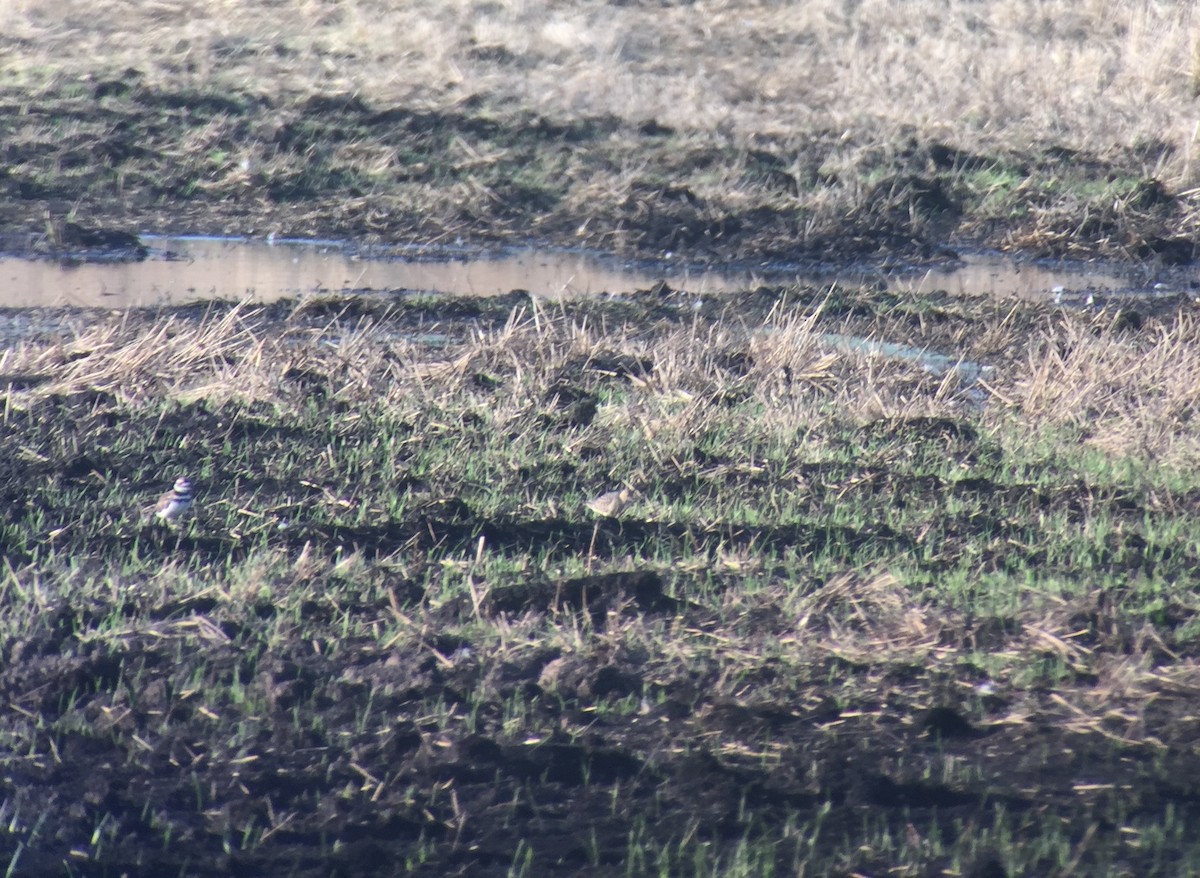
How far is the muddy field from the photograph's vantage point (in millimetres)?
3348

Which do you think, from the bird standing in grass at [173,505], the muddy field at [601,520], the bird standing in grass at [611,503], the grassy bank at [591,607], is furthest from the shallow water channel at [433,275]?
the bird standing in grass at [173,505]

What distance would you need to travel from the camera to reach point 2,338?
21.5ft

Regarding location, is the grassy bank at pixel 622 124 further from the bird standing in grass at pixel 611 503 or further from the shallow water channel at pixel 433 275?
the bird standing in grass at pixel 611 503

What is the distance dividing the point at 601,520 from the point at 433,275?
340 centimetres

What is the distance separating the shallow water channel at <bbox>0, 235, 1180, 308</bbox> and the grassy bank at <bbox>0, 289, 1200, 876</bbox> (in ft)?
3.51

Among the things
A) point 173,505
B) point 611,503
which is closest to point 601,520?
point 611,503

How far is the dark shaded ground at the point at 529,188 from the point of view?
8383 mm

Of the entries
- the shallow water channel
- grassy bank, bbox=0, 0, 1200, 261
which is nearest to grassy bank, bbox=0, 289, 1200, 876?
the shallow water channel

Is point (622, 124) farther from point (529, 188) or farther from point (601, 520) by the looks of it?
point (601, 520)

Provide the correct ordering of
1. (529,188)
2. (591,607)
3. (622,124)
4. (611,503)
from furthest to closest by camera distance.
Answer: (622,124) → (529,188) → (611,503) → (591,607)

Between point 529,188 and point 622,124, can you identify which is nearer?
point 529,188

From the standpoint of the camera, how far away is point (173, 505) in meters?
4.69

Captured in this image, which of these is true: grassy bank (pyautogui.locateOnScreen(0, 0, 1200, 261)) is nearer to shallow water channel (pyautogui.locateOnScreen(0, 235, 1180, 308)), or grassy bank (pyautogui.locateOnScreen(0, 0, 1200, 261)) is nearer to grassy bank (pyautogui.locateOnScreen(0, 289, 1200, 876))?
shallow water channel (pyautogui.locateOnScreen(0, 235, 1180, 308))

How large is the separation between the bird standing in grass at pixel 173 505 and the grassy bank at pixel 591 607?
0.27 ft
